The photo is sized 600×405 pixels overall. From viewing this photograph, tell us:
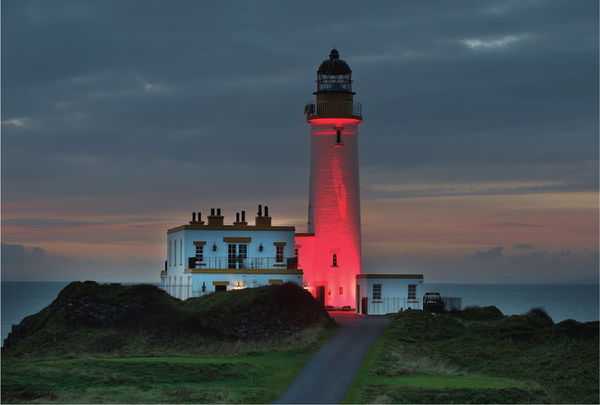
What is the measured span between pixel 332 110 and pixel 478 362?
2225cm

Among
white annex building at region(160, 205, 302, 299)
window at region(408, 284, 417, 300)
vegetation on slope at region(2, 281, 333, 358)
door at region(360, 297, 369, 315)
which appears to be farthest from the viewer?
window at region(408, 284, 417, 300)

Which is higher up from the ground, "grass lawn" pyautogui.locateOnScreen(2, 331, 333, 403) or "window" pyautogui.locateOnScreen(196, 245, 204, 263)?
"window" pyautogui.locateOnScreen(196, 245, 204, 263)

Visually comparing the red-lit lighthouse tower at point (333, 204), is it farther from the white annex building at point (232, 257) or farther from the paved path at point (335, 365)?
the paved path at point (335, 365)

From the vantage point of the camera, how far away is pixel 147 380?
37062 millimetres

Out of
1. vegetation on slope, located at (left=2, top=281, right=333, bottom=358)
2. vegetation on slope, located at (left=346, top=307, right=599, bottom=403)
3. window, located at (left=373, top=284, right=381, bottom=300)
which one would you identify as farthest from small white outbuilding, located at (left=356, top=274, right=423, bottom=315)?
vegetation on slope, located at (left=2, top=281, right=333, bottom=358)

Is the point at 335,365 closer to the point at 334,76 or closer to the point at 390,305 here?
the point at 390,305

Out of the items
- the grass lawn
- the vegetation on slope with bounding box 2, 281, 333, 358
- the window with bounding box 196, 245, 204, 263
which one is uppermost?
the window with bounding box 196, 245, 204, 263

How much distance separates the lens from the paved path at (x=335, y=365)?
35406 millimetres

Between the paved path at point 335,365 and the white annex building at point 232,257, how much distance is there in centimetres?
646

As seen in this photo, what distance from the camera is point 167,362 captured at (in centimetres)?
3972

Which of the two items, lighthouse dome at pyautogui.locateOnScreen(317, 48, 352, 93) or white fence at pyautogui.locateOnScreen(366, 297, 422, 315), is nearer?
white fence at pyautogui.locateOnScreen(366, 297, 422, 315)

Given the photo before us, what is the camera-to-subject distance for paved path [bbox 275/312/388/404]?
3541cm

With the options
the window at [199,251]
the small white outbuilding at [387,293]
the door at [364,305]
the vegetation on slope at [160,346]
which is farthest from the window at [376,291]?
the window at [199,251]

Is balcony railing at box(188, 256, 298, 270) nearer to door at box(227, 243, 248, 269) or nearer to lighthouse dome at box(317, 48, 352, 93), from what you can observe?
door at box(227, 243, 248, 269)
